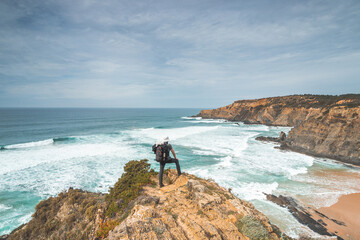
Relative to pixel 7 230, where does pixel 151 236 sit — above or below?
above

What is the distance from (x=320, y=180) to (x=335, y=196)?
2885 mm

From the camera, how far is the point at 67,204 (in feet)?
23.8

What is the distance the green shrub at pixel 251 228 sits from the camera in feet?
13.4

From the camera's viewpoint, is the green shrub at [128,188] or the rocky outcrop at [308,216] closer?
the green shrub at [128,188]

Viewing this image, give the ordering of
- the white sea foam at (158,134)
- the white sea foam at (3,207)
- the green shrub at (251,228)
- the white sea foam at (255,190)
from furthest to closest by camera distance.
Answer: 1. the white sea foam at (158,134)
2. the white sea foam at (255,190)
3. the white sea foam at (3,207)
4. the green shrub at (251,228)

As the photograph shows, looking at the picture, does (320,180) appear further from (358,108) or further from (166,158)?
(166,158)

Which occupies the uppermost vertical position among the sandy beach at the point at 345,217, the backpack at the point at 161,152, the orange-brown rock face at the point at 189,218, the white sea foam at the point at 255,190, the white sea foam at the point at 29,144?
the backpack at the point at 161,152

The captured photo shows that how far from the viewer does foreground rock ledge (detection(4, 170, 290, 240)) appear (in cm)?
384

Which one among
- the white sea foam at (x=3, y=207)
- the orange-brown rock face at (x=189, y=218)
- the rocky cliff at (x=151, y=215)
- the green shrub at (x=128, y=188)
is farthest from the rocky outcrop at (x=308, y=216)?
the white sea foam at (x=3, y=207)

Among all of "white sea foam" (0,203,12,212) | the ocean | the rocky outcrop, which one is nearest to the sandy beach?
the rocky outcrop

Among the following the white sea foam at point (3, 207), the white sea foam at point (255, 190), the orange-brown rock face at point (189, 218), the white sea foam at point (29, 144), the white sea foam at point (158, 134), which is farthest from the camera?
the white sea foam at point (158, 134)

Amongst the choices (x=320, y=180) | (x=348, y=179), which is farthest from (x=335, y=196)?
(x=348, y=179)

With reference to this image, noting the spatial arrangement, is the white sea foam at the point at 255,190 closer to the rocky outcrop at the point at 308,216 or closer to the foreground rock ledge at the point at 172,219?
the rocky outcrop at the point at 308,216

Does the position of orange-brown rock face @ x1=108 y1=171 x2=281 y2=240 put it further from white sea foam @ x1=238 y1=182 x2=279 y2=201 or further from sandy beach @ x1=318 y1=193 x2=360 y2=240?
white sea foam @ x1=238 y1=182 x2=279 y2=201
